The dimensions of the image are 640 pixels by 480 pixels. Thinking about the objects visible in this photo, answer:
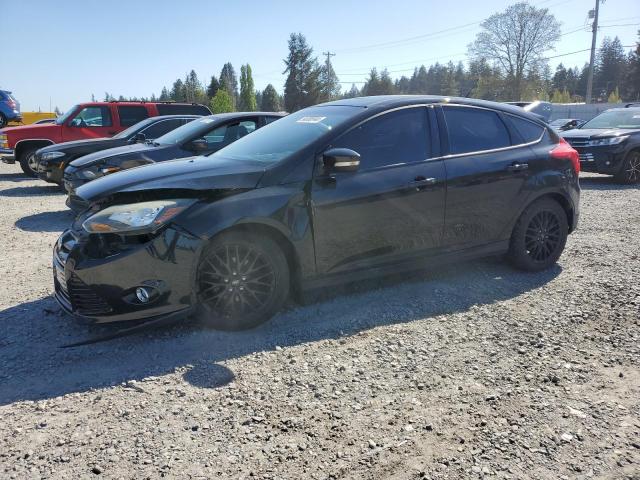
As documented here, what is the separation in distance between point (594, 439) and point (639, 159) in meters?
10.8

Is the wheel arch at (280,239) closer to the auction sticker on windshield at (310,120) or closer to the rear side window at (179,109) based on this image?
the auction sticker on windshield at (310,120)

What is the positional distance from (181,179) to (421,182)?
196 centimetres

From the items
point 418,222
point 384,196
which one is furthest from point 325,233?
point 418,222

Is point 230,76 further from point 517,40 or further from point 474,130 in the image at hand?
point 474,130

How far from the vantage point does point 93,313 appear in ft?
11.0

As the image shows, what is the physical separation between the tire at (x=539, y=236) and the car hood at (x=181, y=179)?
270cm

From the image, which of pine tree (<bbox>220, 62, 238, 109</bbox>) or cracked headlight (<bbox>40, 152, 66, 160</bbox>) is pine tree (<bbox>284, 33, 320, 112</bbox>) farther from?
cracked headlight (<bbox>40, 152, 66, 160</bbox>)

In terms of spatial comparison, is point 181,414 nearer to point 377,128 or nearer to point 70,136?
point 377,128

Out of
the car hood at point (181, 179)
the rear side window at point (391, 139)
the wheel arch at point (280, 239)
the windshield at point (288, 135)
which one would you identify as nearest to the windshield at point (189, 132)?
the windshield at point (288, 135)

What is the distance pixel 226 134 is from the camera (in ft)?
25.9

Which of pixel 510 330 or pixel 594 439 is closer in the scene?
pixel 594 439

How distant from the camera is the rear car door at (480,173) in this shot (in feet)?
14.6

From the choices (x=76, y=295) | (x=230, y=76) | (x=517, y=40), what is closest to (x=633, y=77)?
(x=517, y=40)

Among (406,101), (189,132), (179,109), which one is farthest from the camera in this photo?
(179,109)
